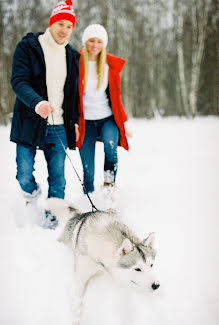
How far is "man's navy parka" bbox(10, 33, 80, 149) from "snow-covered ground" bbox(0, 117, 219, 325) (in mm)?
1010

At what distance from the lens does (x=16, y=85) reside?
2299mm

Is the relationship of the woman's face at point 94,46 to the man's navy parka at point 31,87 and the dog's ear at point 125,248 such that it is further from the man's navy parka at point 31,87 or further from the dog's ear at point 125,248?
the dog's ear at point 125,248

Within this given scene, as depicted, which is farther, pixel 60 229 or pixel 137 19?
pixel 137 19

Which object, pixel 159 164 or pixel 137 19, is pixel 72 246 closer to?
pixel 159 164

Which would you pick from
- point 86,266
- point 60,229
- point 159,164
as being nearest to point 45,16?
point 159,164

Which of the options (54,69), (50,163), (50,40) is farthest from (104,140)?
(50,40)

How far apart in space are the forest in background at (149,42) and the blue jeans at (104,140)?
678 cm

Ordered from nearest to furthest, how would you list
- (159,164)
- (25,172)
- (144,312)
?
(144,312) → (25,172) → (159,164)

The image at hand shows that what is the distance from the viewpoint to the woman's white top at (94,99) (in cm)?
297

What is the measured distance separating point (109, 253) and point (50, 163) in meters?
1.36

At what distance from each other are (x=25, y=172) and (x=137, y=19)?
48.0ft

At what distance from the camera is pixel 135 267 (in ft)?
5.13

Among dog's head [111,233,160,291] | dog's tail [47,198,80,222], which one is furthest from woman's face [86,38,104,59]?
dog's head [111,233,160,291]

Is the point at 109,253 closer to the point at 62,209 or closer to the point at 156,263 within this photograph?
the point at 156,263
